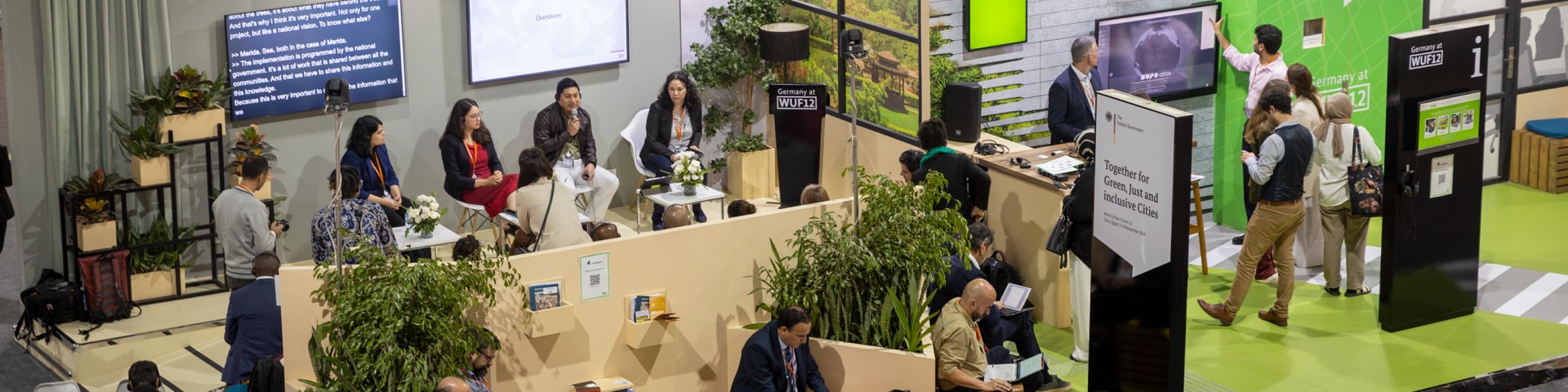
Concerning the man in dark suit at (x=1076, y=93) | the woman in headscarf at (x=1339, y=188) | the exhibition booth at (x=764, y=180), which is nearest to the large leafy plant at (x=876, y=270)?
the exhibition booth at (x=764, y=180)

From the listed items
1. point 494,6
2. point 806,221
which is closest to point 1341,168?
point 806,221

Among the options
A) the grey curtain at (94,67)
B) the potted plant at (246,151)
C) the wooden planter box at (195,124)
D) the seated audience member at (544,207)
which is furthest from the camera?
the potted plant at (246,151)

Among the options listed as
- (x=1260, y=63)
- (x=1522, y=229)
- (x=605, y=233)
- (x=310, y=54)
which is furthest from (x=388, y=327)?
(x=1522, y=229)

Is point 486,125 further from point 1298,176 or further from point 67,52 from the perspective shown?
point 1298,176

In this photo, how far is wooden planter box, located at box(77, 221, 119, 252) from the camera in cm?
849

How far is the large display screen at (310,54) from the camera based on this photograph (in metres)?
9.19

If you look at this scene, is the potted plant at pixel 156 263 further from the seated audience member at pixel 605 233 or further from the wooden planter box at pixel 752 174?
the wooden planter box at pixel 752 174

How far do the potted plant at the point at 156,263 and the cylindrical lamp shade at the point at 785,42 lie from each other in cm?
388

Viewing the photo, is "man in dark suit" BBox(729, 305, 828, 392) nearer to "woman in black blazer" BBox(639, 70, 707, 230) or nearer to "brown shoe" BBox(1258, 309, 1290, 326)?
"brown shoe" BBox(1258, 309, 1290, 326)

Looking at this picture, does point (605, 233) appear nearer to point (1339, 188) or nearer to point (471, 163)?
point (471, 163)

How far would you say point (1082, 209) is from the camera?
25.8 feet

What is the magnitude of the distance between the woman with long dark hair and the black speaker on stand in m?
3.40

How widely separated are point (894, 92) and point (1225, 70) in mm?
2525

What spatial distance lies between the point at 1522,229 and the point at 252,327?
8.27m
